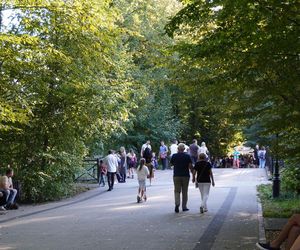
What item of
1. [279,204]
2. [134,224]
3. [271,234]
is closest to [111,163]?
[279,204]

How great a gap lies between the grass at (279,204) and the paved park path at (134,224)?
1.10 feet

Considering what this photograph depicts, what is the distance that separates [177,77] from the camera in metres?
11.8

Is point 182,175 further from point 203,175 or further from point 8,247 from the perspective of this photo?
point 8,247

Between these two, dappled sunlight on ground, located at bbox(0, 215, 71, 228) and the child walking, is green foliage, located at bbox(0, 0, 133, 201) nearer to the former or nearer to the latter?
dappled sunlight on ground, located at bbox(0, 215, 71, 228)

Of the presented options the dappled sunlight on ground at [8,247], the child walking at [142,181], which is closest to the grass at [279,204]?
the child walking at [142,181]

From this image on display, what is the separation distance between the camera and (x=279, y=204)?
14758 mm

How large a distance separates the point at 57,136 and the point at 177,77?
845 centimetres

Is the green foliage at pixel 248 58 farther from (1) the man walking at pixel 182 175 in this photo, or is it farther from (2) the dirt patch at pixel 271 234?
(1) the man walking at pixel 182 175

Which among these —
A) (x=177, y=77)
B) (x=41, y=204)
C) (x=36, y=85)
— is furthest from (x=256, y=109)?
(x=41, y=204)

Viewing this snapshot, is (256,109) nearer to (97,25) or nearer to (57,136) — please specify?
(97,25)

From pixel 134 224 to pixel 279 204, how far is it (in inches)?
207

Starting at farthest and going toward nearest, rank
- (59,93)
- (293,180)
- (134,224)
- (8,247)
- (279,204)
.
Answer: (59,93) < (293,180) < (279,204) < (134,224) < (8,247)

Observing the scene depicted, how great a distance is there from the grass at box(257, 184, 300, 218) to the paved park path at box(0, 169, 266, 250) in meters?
0.34

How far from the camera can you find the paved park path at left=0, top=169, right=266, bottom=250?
9.48 m
